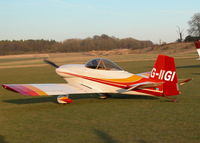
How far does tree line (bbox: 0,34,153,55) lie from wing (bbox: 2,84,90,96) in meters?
65.7

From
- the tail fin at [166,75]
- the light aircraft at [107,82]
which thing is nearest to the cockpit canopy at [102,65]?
the light aircraft at [107,82]

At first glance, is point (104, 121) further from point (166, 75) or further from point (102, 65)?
point (102, 65)

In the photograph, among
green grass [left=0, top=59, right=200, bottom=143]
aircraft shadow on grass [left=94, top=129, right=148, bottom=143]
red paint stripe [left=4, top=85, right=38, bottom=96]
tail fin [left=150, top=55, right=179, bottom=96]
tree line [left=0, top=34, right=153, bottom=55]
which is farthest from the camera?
tree line [left=0, top=34, right=153, bottom=55]

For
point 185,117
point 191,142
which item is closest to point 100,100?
point 185,117

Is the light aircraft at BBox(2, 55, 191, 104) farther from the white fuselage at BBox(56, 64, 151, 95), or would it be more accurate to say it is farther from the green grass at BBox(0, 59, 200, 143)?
the green grass at BBox(0, 59, 200, 143)

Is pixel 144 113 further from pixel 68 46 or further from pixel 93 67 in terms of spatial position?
pixel 68 46

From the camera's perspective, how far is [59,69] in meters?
10.8

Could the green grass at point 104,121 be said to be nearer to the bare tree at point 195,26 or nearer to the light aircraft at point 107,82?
the light aircraft at point 107,82

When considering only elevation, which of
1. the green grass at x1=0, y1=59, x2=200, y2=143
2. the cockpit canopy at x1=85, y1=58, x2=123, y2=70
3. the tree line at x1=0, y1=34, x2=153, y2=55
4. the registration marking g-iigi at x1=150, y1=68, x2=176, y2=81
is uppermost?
the tree line at x1=0, y1=34, x2=153, y2=55

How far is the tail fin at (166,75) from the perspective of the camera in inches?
346

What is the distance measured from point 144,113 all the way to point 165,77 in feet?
4.96

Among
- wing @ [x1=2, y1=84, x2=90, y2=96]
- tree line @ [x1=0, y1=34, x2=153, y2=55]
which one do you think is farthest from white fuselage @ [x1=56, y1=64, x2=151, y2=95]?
tree line @ [x1=0, y1=34, x2=153, y2=55]

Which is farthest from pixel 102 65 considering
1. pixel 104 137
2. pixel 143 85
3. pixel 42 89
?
pixel 104 137

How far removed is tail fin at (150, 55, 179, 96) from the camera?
879 cm
